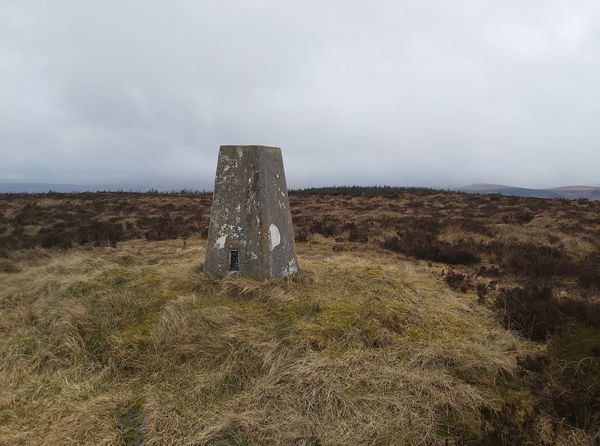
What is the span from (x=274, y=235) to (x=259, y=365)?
3.02 m

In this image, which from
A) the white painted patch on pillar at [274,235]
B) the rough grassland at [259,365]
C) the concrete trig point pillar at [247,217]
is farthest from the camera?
the white painted patch on pillar at [274,235]

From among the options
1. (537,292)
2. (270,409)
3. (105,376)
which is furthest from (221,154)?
(537,292)

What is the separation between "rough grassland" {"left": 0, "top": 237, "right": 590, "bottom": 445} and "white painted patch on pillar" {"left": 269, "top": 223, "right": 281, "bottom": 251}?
0.77 meters

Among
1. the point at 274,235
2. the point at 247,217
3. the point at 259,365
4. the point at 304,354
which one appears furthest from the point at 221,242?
the point at 304,354

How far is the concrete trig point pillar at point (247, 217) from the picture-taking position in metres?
7.09

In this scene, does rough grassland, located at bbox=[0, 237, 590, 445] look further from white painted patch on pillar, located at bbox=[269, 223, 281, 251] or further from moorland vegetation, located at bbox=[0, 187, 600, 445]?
white painted patch on pillar, located at bbox=[269, 223, 281, 251]

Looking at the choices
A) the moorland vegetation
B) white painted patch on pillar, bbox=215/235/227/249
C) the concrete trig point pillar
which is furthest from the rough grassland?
white painted patch on pillar, bbox=215/235/227/249

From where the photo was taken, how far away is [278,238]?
290 inches

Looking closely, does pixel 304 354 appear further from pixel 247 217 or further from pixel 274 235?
pixel 247 217

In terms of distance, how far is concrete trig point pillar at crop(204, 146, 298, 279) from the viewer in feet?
23.2

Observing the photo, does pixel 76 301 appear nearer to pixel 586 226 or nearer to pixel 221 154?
pixel 221 154

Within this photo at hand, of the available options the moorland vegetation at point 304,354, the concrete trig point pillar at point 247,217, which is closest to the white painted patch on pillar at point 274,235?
the concrete trig point pillar at point 247,217

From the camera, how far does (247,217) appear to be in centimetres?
711

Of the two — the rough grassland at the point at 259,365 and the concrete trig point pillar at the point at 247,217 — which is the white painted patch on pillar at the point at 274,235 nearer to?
the concrete trig point pillar at the point at 247,217
